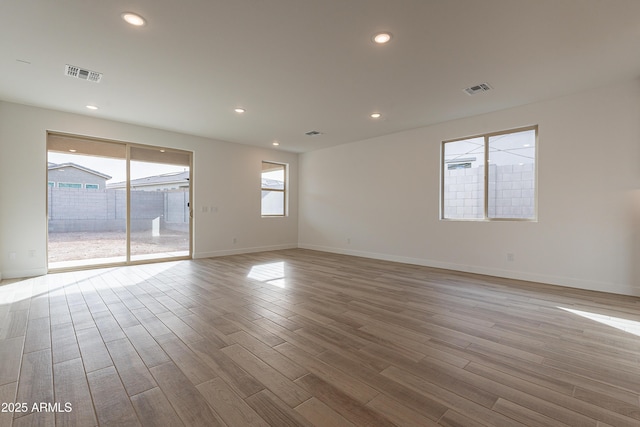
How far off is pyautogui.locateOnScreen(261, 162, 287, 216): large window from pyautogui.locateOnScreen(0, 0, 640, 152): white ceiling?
10.6 ft

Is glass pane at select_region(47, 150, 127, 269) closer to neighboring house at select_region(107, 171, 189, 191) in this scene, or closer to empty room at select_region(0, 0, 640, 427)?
empty room at select_region(0, 0, 640, 427)

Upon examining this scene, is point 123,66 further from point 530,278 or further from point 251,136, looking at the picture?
point 530,278

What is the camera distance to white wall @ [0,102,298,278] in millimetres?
4531

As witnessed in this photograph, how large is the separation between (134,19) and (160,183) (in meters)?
4.41

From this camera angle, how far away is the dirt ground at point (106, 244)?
512cm

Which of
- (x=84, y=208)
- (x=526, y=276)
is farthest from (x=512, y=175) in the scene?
(x=84, y=208)

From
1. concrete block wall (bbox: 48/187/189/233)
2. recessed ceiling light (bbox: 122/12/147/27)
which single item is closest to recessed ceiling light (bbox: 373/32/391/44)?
recessed ceiling light (bbox: 122/12/147/27)

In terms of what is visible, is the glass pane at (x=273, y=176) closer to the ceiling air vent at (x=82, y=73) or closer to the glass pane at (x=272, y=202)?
the glass pane at (x=272, y=202)

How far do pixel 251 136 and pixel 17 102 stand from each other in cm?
385

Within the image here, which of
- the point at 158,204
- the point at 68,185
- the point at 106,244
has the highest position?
the point at 68,185

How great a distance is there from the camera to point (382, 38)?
2.73 metres

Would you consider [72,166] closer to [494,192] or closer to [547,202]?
[494,192]

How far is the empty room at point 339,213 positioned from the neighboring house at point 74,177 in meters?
0.04

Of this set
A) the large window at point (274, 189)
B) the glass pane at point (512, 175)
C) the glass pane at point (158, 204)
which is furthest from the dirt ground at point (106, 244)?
the glass pane at point (512, 175)
